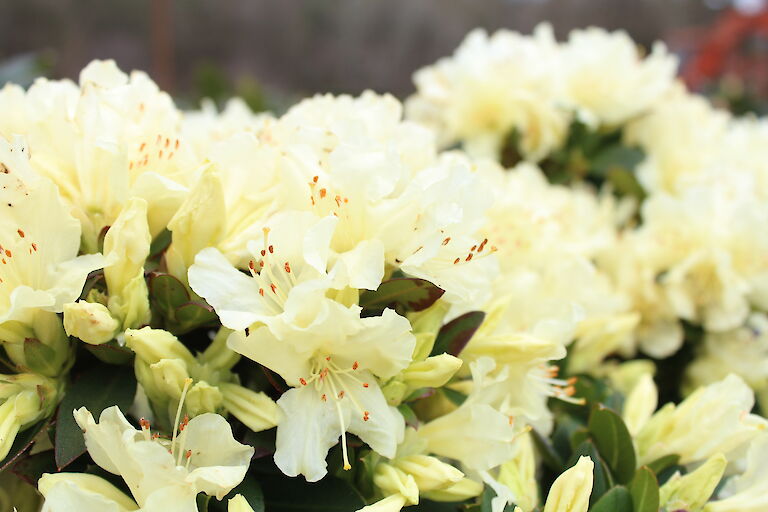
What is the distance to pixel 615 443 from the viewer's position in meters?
0.97

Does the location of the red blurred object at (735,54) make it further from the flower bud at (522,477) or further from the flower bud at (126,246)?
the flower bud at (126,246)

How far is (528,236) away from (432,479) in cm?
59

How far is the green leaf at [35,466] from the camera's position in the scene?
0.76 meters

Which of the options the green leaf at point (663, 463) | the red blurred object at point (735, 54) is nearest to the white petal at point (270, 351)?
the green leaf at point (663, 463)

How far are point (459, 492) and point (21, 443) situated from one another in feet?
1.43

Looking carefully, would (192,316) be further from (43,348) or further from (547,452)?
(547,452)

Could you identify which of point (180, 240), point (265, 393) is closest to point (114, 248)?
point (180, 240)

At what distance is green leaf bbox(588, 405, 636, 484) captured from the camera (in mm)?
967

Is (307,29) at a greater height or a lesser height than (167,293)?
lesser

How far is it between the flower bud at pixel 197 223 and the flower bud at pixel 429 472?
296 millimetres

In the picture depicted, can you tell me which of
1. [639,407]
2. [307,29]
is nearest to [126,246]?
[639,407]

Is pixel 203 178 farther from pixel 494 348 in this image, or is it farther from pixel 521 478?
pixel 521 478

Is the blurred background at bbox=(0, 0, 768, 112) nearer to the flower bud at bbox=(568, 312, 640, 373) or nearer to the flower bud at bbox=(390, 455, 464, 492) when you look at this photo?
the flower bud at bbox=(568, 312, 640, 373)

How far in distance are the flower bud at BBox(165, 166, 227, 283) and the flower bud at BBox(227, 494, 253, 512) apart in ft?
0.76
